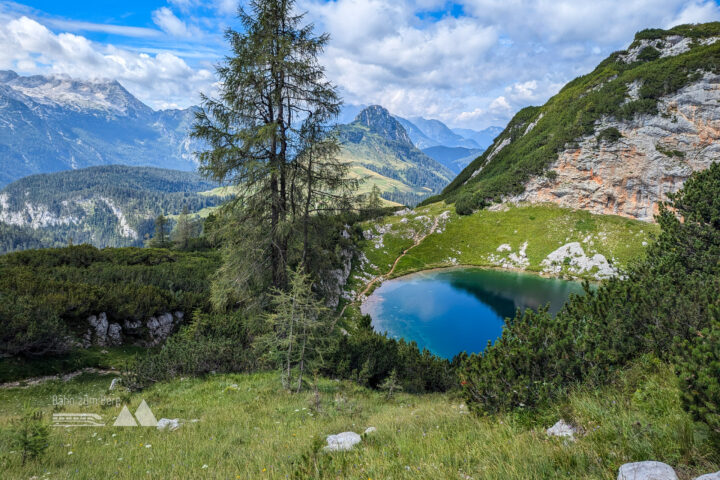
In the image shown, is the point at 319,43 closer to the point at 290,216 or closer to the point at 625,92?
the point at 290,216

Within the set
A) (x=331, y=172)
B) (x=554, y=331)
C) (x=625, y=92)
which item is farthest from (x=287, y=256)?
(x=625, y=92)

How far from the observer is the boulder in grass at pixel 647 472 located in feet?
8.23

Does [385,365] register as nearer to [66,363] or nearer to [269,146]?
[269,146]

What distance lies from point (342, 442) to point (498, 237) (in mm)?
61205

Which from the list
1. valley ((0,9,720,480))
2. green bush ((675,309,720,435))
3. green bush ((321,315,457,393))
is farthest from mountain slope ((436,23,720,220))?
green bush ((675,309,720,435))

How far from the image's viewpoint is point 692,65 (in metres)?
53.4

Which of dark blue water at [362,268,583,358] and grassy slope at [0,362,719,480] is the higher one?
grassy slope at [0,362,719,480]

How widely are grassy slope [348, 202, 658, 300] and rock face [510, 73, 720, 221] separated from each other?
3844 millimetres

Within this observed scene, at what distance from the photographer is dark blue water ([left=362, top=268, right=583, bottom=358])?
30456 millimetres

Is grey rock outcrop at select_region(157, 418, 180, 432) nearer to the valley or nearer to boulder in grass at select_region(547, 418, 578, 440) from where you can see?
the valley

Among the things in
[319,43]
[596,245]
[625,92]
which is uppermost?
[625,92]

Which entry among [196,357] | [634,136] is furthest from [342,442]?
[634,136]

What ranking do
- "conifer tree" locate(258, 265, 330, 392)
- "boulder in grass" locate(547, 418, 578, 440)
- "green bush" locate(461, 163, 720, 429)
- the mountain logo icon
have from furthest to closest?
"conifer tree" locate(258, 265, 330, 392)
the mountain logo icon
"green bush" locate(461, 163, 720, 429)
"boulder in grass" locate(547, 418, 578, 440)

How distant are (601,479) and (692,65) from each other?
271ft
